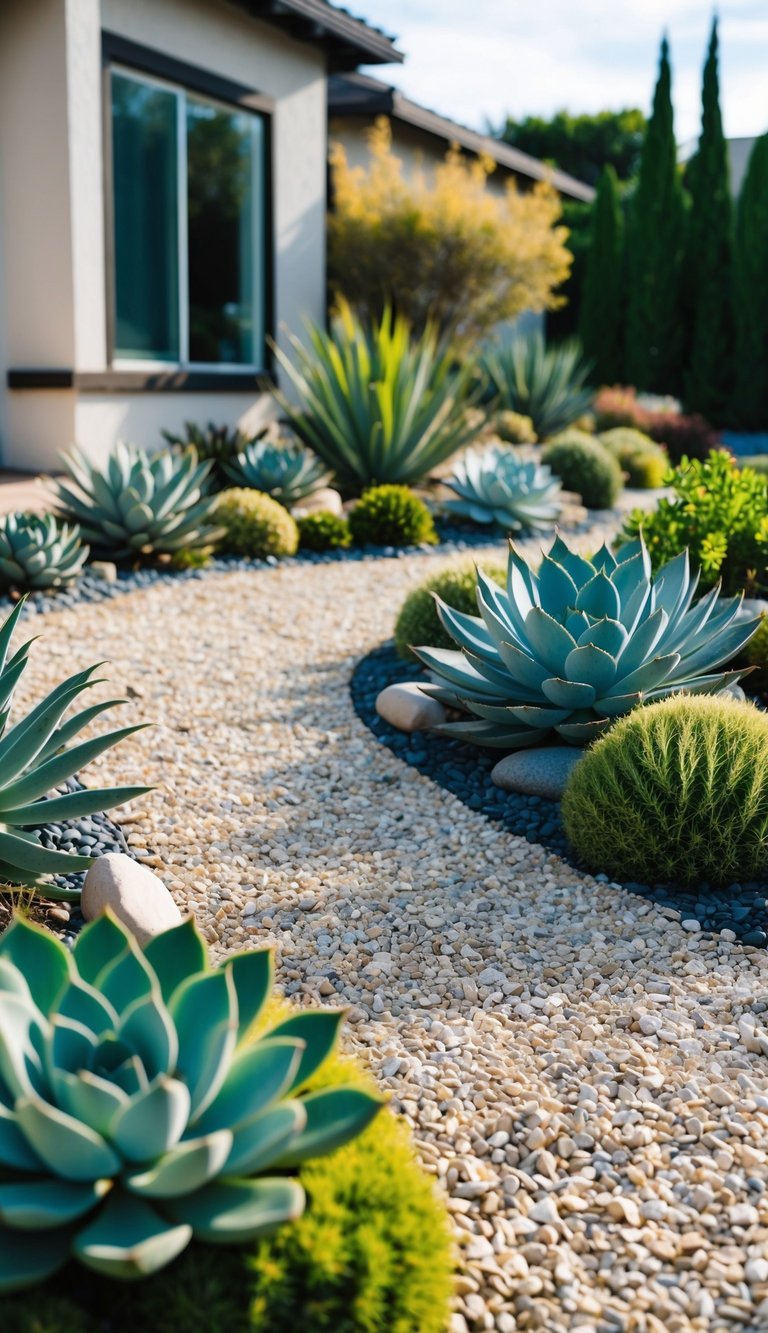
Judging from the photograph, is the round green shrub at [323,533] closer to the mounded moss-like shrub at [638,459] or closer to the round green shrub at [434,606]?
the round green shrub at [434,606]

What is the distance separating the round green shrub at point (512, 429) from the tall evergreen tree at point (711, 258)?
5.41m

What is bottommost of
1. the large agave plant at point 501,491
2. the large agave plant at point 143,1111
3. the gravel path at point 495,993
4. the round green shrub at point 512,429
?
the gravel path at point 495,993

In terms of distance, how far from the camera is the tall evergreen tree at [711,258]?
16500mm

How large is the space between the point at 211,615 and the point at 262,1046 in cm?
463

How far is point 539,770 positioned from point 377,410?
5264 millimetres

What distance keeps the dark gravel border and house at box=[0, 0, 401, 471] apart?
4054 millimetres

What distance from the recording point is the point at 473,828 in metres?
4.04

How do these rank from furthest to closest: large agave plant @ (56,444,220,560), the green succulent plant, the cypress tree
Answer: the cypress tree, large agave plant @ (56,444,220,560), the green succulent plant

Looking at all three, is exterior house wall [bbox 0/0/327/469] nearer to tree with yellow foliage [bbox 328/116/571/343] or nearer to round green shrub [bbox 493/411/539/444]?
tree with yellow foliage [bbox 328/116/571/343]

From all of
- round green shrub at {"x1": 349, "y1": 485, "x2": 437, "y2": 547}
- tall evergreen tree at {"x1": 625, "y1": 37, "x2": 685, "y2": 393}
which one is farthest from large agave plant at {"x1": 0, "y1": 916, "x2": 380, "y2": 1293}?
tall evergreen tree at {"x1": 625, "y1": 37, "x2": 685, "y2": 393}

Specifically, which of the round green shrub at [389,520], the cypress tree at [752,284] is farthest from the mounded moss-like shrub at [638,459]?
the cypress tree at [752,284]

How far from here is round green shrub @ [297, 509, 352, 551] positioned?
26.4 ft

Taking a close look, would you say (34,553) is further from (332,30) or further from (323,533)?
(332,30)

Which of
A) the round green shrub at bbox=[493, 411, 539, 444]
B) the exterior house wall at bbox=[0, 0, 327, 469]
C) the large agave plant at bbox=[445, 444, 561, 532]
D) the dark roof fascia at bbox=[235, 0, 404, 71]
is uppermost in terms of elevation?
the dark roof fascia at bbox=[235, 0, 404, 71]
